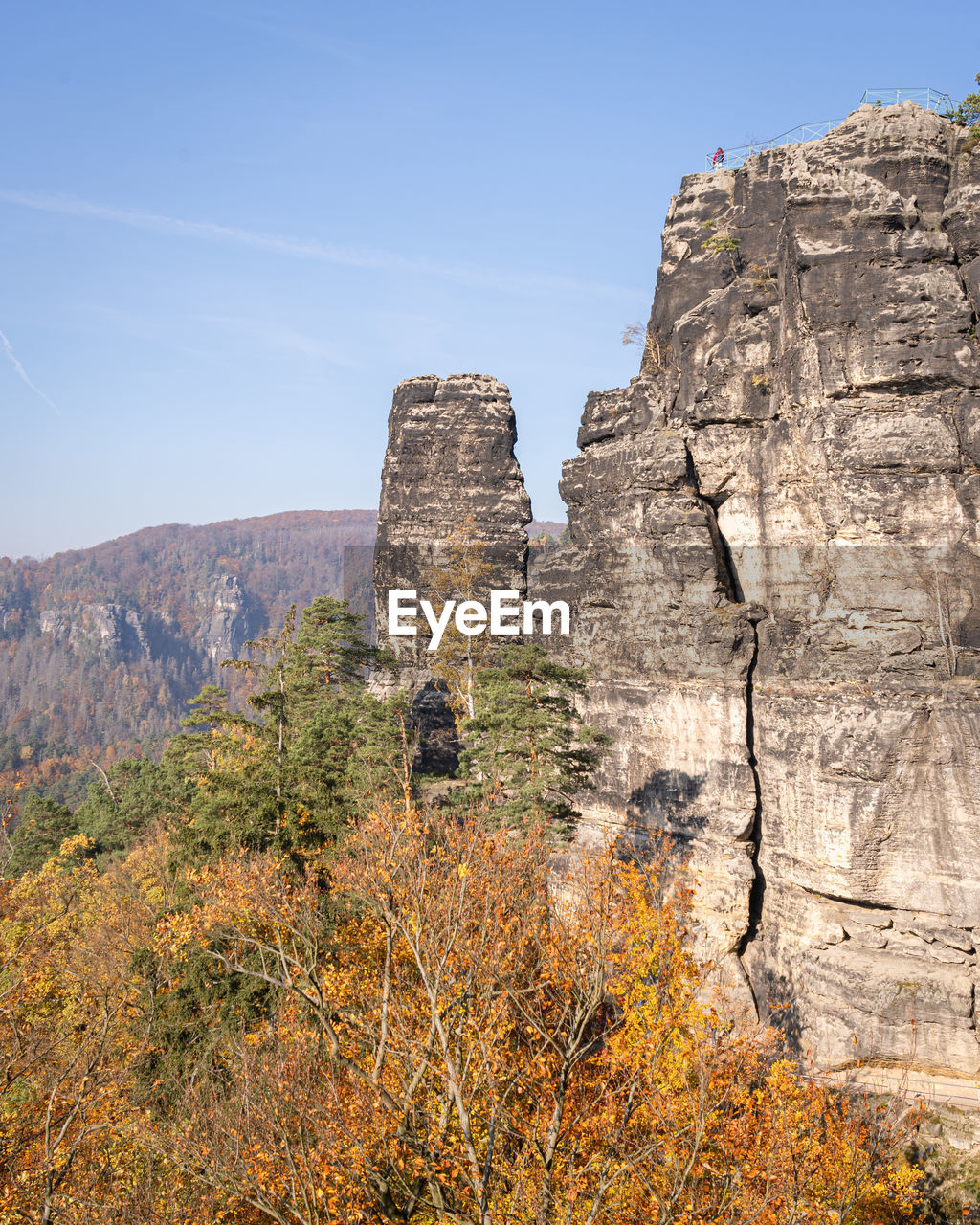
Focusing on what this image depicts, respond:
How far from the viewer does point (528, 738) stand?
27.7 metres

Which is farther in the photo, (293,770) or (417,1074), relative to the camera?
(293,770)

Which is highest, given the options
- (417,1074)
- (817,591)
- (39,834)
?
(817,591)

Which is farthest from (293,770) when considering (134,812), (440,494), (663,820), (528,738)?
(440,494)

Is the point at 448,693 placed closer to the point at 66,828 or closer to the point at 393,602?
the point at 393,602

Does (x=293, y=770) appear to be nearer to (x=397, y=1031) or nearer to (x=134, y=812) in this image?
(x=397, y=1031)

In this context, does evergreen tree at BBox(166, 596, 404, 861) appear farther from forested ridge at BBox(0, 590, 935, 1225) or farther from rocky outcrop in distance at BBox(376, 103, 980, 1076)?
rocky outcrop in distance at BBox(376, 103, 980, 1076)

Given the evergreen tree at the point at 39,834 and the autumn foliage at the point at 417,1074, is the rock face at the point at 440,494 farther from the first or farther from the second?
the evergreen tree at the point at 39,834

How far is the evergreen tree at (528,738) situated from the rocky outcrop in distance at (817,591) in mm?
4306

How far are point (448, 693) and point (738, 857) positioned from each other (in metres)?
19.3

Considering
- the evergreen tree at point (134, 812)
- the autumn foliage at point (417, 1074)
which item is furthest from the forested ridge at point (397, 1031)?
the evergreen tree at point (134, 812)

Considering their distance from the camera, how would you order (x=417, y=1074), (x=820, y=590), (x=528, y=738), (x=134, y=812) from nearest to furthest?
(x=417, y=1074) < (x=528, y=738) < (x=820, y=590) < (x=134, y=812)

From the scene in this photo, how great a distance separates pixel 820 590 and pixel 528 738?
10709 millimetres

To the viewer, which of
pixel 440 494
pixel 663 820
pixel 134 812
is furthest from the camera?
pixel 440 494

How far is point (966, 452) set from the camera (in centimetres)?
2662
